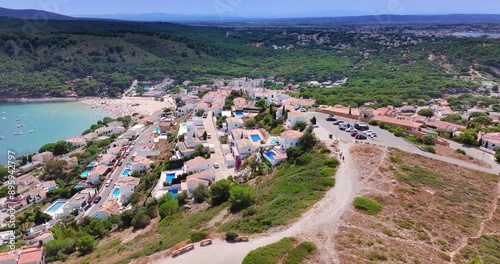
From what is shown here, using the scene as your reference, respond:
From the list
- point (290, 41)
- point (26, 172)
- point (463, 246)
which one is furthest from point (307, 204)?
point (290, 41)

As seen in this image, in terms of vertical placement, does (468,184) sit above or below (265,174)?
above

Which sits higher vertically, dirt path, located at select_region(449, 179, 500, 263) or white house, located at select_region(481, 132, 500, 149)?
dirt path, located at select_region(449, 179, 500, 263)

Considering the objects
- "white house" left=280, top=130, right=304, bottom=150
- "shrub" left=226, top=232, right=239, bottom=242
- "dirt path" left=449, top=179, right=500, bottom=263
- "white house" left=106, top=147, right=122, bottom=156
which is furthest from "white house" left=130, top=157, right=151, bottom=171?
"dirt path" left=449, top=179, right=500, bottom=263

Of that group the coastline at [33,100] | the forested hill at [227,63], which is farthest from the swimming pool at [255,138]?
the coastline at [33,100]

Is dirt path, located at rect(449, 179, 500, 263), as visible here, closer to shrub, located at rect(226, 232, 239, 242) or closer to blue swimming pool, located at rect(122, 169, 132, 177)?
shrub, located at rect(226, 232, 239, 242)

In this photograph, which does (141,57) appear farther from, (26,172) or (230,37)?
(26,172)

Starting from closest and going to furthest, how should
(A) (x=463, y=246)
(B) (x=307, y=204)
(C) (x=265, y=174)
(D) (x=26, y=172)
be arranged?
(A) (x=463, y=246) → (B) (x=307, y=204) → (C) (x=265, y=174) → (D) (x=26, y=172)
